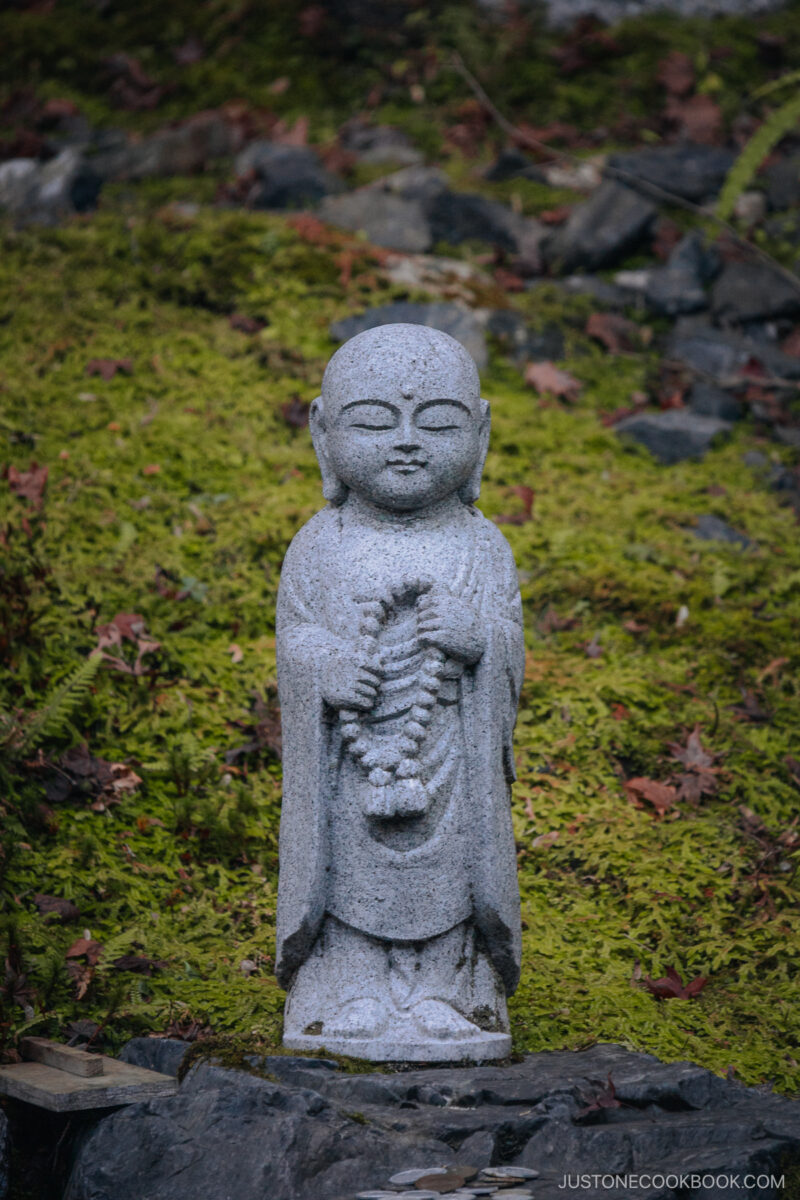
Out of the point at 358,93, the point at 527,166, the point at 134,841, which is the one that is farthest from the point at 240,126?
the point at 134,841

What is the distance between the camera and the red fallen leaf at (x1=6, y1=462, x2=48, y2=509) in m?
9.16

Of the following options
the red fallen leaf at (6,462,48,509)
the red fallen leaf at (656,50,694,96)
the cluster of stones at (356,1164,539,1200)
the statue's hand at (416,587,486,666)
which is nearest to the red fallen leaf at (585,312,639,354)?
the red fallen leaf at (656,50,694,96)

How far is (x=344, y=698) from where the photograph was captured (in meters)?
5.12

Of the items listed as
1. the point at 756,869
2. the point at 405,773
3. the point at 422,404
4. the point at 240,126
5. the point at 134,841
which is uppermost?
the point at 240,126

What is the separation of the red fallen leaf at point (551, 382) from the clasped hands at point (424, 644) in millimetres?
6583

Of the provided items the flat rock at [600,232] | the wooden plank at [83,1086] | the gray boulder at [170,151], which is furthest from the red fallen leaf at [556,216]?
the wooden plank at [83,1086]

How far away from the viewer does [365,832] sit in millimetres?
5184

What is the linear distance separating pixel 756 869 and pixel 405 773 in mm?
2901

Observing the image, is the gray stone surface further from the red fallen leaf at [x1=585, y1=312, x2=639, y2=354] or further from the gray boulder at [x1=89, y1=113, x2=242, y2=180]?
the gray boulder at [x1=89, y1=113, x2=242, y2=180]

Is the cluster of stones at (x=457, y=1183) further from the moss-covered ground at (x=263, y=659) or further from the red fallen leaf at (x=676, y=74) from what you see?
the red fallen leaf at (x=676, y=74)

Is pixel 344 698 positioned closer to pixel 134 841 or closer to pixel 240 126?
pixel 134 841

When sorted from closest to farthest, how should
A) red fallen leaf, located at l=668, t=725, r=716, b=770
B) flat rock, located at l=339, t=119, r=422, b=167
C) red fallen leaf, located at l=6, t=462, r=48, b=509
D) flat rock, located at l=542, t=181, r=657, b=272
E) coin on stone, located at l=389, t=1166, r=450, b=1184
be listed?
coin on stone, located at l=389, t=1166, r=450, b=1184
red fallen leaf, located at l=668, t=725, r=716, b=770
red fallen leaf, located at l=6, t=462, r=48, b=509
flat rock, located at l=542, t=181, r=657, b=272
flat rock, located at l=339, t=119, r=422, b=167

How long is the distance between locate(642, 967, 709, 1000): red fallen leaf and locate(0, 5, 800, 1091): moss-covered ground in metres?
0.06

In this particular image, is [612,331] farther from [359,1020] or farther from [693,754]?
[359,1020]
